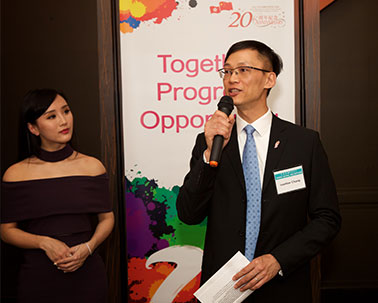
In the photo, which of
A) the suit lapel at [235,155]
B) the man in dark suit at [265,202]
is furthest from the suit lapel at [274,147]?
the suit lapel at [235,155]

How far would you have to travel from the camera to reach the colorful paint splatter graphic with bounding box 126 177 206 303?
2.26 meters

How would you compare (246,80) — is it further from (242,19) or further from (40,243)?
(40,243)

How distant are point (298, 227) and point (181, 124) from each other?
1.02 meters

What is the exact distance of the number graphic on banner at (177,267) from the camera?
2.26m

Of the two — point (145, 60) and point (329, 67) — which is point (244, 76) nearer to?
point (145, 60)

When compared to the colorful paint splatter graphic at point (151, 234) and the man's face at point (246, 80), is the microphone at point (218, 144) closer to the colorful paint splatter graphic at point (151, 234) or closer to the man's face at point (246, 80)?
the man's face at point (246, 80)

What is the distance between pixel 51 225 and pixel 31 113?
1.81 feet

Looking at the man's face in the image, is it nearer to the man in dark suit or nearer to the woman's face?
the man in dark suit

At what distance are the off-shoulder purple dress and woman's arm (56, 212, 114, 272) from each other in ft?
0.15

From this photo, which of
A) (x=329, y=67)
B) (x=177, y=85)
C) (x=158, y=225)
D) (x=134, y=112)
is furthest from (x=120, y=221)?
(x=329, y=67)

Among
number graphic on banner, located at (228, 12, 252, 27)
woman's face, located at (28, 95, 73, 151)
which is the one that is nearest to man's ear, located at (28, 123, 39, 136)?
woman's face, located at (28, 95, 73, 151)

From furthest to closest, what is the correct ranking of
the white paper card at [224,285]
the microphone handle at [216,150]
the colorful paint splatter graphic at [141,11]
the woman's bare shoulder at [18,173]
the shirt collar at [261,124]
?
the colorful paint splatter graphic at [141,11]
the woman's bare shoulder at [18,173]
the shirt collar at [261,124]
the white paper card at [224,285]
the microphone handle at [216,150]

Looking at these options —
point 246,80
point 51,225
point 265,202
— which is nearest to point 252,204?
point 265,202

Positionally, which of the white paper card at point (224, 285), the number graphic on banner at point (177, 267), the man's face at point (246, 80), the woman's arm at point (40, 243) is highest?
the man's face at point (246, 80)
